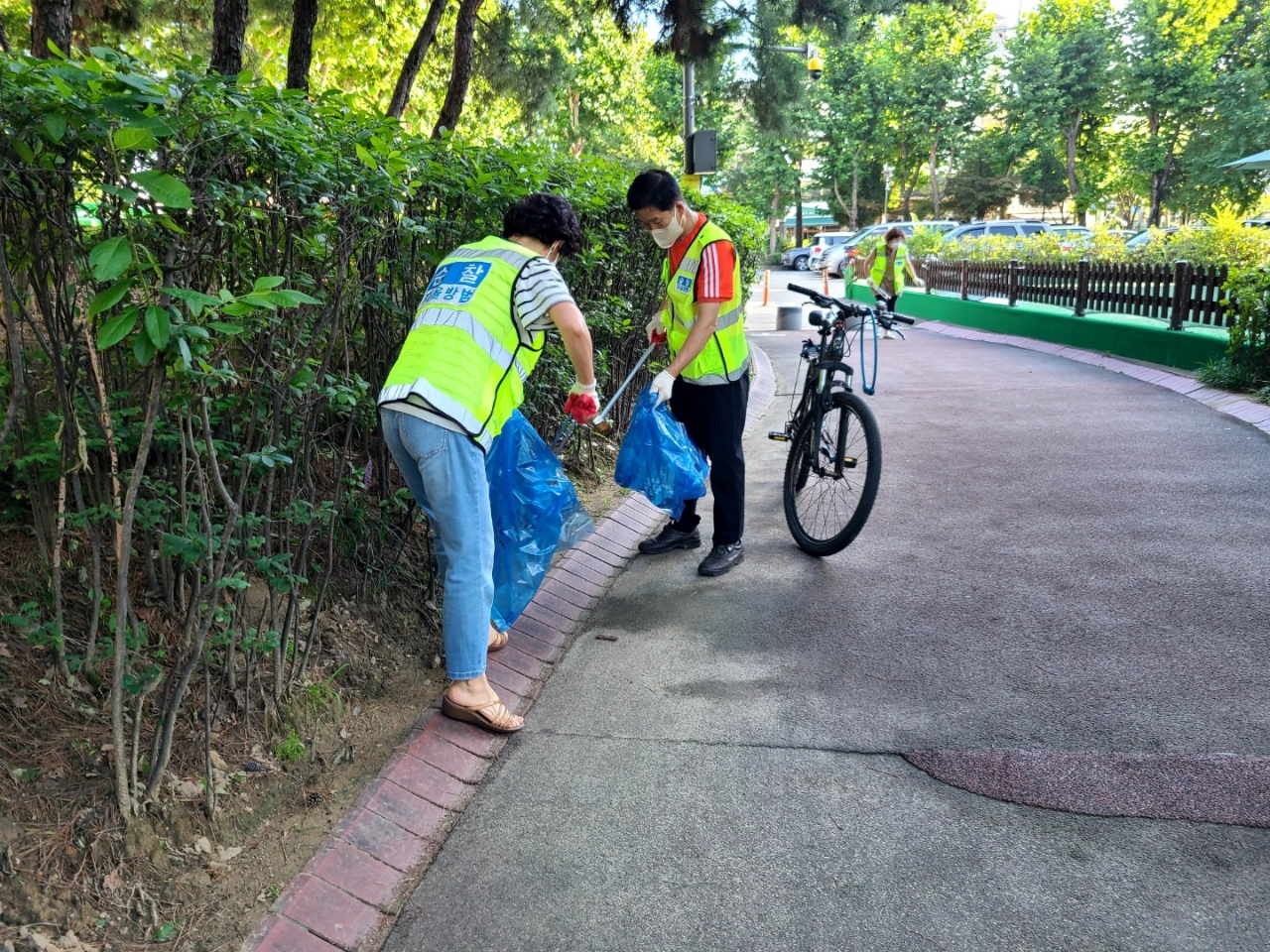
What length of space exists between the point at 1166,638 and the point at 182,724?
12.2 ft

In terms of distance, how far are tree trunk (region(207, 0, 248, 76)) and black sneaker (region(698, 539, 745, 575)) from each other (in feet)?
14.2

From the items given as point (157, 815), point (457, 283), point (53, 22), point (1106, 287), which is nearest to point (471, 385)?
point (457, 283)

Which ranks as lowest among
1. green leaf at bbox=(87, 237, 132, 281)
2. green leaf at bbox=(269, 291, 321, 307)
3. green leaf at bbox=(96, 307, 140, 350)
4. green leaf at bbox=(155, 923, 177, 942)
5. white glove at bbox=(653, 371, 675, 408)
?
green leaf at bbox=(155, 923, 177, 942)

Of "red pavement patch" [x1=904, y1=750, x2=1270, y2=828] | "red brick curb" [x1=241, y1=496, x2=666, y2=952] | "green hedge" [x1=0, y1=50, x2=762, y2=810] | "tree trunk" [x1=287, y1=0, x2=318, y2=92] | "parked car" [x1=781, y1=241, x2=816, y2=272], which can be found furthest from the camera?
"parked car" [x1=781, y1=241, x2=816, y2=272]

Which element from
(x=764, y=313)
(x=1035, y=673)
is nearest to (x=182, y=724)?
(x=1035, y=673)

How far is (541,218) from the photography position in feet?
11.5

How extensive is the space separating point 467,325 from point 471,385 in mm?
190

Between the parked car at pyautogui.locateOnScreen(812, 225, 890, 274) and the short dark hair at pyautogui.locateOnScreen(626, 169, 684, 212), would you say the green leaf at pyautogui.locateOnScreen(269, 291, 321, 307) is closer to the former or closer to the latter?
the short dark hair at pyautogui.locateOnScreen(626, 169, 684, 212)

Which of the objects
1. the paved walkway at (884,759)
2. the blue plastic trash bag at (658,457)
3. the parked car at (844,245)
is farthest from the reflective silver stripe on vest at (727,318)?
the parked car at (844,245)

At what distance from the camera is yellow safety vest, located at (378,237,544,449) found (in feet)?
10.6

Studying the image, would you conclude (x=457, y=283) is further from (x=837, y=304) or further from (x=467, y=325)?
(x=837, y=304)

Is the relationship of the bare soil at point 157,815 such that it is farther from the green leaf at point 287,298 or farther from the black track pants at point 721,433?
the black track pants at point 721,433

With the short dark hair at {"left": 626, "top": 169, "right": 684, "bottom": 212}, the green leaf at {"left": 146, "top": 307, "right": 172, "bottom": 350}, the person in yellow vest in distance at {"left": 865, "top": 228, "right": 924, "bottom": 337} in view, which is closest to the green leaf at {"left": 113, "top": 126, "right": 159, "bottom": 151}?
the green leaf at {"left": 146, "top": 307, "right": 172, "bottom": 350}

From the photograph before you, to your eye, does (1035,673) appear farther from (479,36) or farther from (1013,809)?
(479,36)
